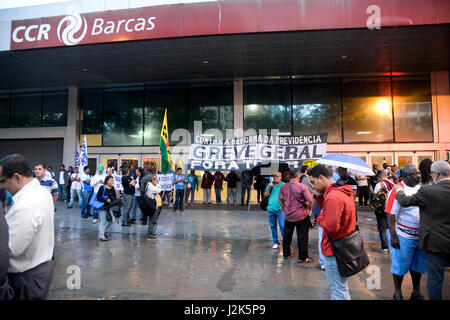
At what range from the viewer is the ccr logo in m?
11.4

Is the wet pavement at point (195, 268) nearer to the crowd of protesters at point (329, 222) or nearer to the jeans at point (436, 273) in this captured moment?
the crowd of protesters at point (329, 222)

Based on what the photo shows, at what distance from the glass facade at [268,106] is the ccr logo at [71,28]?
9295mm

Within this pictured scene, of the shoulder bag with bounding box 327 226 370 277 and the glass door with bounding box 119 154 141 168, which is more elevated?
the glass door with bounding box 119 154 141 168

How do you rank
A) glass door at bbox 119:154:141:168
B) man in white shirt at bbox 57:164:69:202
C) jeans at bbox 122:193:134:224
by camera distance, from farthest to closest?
glass door at bbox 119:154:141:168
man in white shirt at bbox 57:164:69:202
jeans at bbox 122:193:134:224

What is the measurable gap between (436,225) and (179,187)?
10.1 m

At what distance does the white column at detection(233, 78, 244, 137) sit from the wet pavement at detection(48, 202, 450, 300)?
8672mm

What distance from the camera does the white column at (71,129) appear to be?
17.8m

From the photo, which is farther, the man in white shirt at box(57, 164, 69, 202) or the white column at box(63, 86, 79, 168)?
the white column at box(63, 86, 79, 168)

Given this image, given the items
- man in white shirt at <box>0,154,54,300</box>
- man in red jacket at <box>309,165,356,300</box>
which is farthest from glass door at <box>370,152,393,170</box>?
man in white shirt at <box>0,154,54,300</box>

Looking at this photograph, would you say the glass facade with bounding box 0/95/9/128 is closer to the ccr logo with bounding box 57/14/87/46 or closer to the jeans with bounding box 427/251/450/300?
the ccr logo with bounding box 57/14/87/46

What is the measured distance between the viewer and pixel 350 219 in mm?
3051

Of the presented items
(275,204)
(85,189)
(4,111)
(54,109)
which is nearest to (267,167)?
(275,204)
